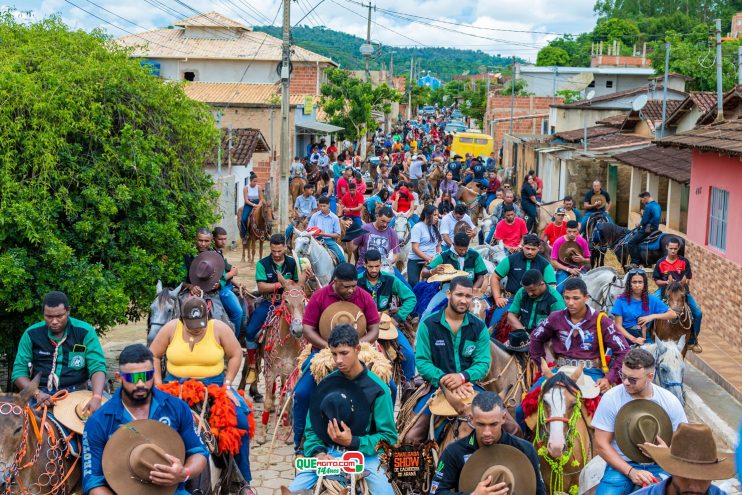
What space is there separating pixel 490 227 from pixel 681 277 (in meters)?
6.34

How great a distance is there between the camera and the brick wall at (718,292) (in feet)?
58.2

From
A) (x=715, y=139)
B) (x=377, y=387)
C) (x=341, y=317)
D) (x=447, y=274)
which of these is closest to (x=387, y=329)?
(x=341, y=317)

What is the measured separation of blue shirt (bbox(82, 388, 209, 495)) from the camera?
650 cm

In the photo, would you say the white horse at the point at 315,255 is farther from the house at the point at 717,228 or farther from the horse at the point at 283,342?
the house at the point at 717,228

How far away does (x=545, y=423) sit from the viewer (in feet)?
25.8

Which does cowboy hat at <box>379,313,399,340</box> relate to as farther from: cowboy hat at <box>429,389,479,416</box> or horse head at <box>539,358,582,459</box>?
horse head at <box>539,358,582,459</box>

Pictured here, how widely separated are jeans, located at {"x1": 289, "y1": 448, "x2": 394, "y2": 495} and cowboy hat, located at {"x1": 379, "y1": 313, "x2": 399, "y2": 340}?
3.80 m

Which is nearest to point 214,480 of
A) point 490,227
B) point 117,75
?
point 117,75

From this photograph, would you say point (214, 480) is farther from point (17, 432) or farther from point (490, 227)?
point (490, 227)

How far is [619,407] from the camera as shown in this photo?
23.7ft

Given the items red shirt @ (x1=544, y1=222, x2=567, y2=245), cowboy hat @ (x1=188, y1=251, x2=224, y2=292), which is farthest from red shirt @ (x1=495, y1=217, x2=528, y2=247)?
cowboy hat @ (x1=188, y1=251, x2=224, y2=292)

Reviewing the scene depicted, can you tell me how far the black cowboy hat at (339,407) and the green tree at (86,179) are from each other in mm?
4994

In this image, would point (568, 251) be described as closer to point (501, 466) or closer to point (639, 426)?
point (639, 426)

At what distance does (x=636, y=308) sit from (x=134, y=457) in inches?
289
